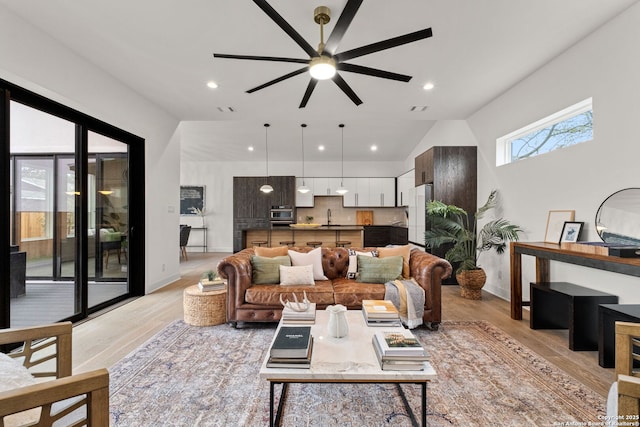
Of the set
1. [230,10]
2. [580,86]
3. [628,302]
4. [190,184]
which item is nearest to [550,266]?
[628,302]

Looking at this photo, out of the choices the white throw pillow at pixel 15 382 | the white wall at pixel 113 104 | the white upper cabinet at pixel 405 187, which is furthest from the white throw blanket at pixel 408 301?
the white upper cabinet at pixel 405 187

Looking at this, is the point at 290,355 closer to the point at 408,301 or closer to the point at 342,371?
the point at 342,371

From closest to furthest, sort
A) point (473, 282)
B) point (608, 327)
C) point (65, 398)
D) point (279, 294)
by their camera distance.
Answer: point (65, 398) < point (608, 327) < point (279, 294) < point (473, 282)

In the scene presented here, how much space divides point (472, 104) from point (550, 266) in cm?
247

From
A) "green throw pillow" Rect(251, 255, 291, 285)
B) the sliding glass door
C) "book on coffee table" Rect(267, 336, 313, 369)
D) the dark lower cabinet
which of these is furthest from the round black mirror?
the dark lower cabinet

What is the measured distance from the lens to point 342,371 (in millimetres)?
1457

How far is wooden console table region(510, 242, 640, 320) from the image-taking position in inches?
79.0

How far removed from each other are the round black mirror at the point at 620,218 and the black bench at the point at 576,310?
1.69ft

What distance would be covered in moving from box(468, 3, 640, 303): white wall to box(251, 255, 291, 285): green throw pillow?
3.11 m

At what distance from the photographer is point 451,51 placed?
2.90 m

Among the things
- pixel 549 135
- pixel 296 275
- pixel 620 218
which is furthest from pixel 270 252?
pixel 549 135

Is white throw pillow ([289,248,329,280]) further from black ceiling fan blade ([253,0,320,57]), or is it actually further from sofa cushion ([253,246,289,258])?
black ceiling fan blade ([253,0,320,57])

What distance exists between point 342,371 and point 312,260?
6.47 feet

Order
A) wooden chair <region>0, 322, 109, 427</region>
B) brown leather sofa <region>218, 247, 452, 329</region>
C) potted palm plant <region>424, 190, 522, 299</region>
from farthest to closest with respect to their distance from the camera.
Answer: potted palm plant <region>424, 190, 522, 299</region>
brown leather sofa <region>218, 247, 452, 329</region>
wooden chair <region>0, 322, 109, 427</region>
